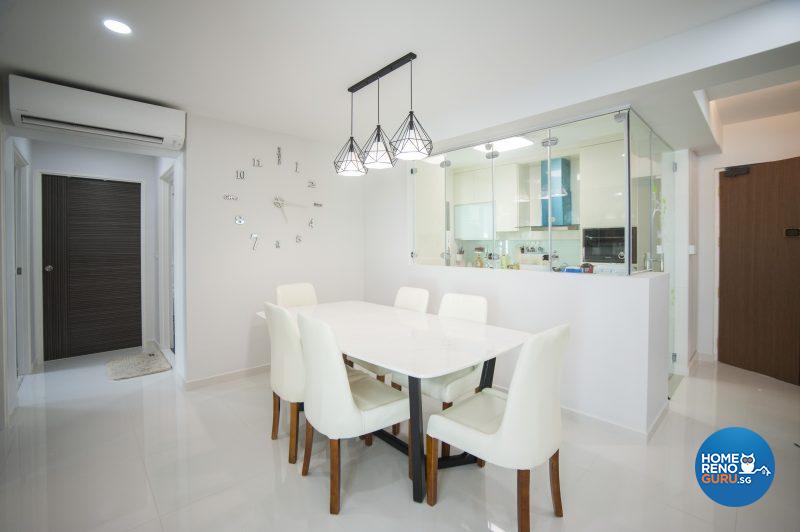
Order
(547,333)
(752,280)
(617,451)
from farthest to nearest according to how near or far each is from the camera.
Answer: (752,280)
(617,451)
(547,333)

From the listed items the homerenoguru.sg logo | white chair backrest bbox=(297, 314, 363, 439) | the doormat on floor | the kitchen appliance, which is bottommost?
the homerenoguru.sg logo

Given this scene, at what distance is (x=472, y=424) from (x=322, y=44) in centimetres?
237

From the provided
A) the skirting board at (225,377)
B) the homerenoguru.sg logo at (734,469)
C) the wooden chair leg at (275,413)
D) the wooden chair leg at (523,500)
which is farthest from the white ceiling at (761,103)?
the skirting board at (225,377)

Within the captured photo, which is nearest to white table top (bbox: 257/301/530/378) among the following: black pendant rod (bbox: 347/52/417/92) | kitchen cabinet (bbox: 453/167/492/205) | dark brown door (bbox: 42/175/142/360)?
kitchen cabinet (bbox: 453/167/492/205)

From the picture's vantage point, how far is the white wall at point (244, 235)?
11.5 feet

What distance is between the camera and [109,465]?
2.28m

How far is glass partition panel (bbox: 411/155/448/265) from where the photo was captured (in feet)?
13.5

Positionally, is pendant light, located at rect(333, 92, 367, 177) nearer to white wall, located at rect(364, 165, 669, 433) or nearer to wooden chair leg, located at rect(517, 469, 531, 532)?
white wall, located at rect(364, 165, 669, 433)

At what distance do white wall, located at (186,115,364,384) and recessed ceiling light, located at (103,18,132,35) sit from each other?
4.36ft

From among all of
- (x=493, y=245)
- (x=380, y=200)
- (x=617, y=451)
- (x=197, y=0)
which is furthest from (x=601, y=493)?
(x=380, y=200)

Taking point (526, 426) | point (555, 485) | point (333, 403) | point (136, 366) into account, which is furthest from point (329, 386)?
point (136, 366)

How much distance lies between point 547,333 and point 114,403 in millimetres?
3622

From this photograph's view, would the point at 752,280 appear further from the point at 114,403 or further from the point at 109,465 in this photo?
the point at 114,403

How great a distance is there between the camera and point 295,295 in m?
3.58
